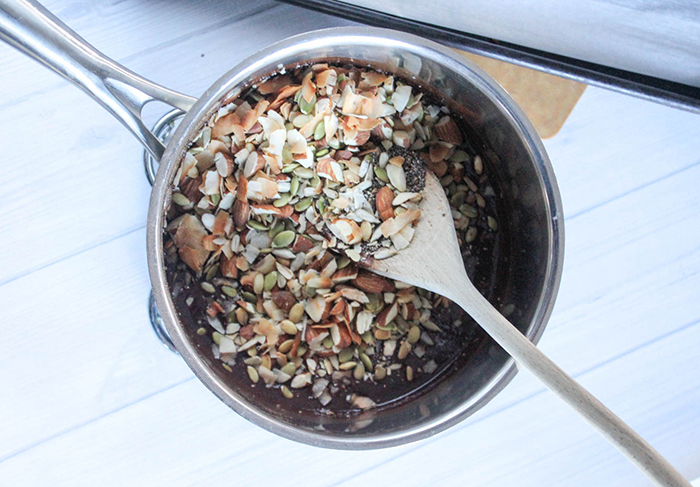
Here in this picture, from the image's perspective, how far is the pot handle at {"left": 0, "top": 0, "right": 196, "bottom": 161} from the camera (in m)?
0.42

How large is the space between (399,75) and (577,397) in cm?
28

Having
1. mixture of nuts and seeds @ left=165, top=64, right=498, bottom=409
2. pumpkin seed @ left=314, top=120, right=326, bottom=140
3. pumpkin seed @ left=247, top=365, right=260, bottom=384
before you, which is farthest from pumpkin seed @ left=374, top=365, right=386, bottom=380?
pumpkin seed @ left=314, top=120, right=326, bottom=140

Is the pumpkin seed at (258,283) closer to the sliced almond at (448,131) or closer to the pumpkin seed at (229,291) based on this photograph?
the pumpkin seed at (229,291)

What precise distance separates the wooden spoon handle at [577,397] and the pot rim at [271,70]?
42 millimetres

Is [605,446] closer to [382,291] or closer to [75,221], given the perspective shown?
[382,291]

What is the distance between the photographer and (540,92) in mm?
606

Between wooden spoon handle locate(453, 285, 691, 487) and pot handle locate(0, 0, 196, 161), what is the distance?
0.28 meters

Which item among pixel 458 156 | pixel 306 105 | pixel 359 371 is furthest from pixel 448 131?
pixel 359 371

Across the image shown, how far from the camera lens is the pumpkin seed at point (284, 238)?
51 centimetres

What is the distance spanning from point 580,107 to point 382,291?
298 millimetres

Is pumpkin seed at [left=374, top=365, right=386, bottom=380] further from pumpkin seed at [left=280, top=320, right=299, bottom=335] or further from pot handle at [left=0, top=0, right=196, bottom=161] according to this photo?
pot handle at [left=0, top=0, right=196, bottom=161]

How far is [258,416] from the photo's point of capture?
0.43 m

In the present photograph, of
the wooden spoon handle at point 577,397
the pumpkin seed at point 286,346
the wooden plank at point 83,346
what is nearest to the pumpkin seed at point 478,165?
the wooden spoon handle at point 577,397

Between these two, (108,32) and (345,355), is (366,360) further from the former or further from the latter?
(108,32)
